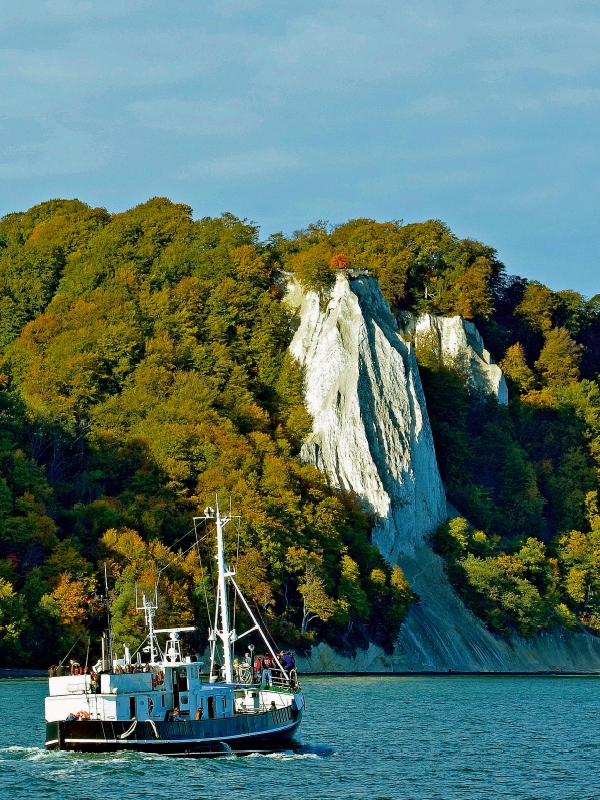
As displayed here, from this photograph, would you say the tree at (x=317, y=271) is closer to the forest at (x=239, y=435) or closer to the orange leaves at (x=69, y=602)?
the forest at (x=239, y=435)

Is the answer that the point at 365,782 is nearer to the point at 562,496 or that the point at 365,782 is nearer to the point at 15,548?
the point at 15,548

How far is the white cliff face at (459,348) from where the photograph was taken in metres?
142

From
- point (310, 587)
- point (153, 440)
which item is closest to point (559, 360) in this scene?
point (153, 440)

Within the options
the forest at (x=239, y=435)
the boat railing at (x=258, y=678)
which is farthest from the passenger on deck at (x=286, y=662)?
the forest at (x=239, y=435)

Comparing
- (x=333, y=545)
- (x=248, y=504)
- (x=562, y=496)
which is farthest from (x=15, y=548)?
(x=562, y=496)

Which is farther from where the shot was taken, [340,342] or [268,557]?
[340,342]

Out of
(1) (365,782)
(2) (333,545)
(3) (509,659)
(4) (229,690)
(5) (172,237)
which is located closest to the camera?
(1) (365,782)

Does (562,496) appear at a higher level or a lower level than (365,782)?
higher

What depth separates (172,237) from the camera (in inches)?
5812

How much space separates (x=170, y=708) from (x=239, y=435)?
222 feet

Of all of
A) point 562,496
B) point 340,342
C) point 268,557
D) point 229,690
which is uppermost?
point 340,342

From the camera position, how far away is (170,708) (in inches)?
1998

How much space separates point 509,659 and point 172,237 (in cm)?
5886

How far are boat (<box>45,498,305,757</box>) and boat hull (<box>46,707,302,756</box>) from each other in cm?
4
